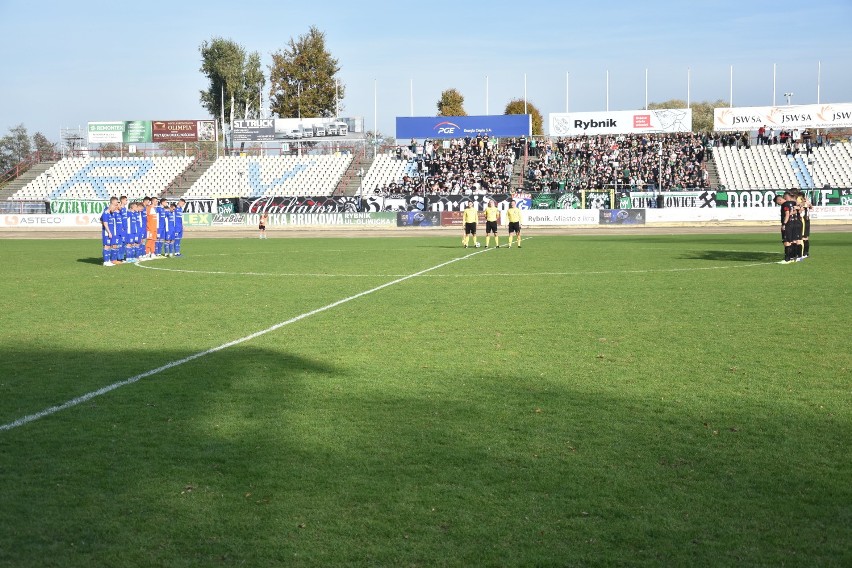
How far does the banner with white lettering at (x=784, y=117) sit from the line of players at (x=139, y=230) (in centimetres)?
4525

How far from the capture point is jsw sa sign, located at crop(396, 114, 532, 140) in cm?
6881

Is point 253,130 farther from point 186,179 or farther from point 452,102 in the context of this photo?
point 452,102

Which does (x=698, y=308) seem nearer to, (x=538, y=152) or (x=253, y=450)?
(x=253, y=450)

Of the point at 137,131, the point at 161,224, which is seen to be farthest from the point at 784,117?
the point at 137,131

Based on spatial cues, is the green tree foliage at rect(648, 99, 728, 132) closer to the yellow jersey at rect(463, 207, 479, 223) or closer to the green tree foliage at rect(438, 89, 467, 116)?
the green tree foliage at rect(438, 89, 467, 116)

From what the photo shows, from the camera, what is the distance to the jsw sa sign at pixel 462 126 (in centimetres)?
6881

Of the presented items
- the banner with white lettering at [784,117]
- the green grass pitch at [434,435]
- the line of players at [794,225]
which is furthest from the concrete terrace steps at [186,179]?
the green grass pitch at [434,435]

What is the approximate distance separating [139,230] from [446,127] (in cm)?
4432

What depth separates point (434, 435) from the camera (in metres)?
7.32

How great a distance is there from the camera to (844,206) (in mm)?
55000

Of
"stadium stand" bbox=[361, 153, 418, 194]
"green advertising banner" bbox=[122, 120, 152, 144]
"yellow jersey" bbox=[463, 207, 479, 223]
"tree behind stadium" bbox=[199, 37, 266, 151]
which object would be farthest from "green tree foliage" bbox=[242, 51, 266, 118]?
"yellow jersey" bbox=[463, 207, 479, 223]

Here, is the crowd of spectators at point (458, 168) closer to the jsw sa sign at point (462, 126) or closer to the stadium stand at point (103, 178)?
the jsw sa sign at point (462, 126)

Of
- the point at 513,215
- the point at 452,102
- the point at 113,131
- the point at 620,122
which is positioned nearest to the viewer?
→ the point at 513,215

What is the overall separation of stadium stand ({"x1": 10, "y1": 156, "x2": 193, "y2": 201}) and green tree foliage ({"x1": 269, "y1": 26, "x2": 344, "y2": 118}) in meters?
16.1
